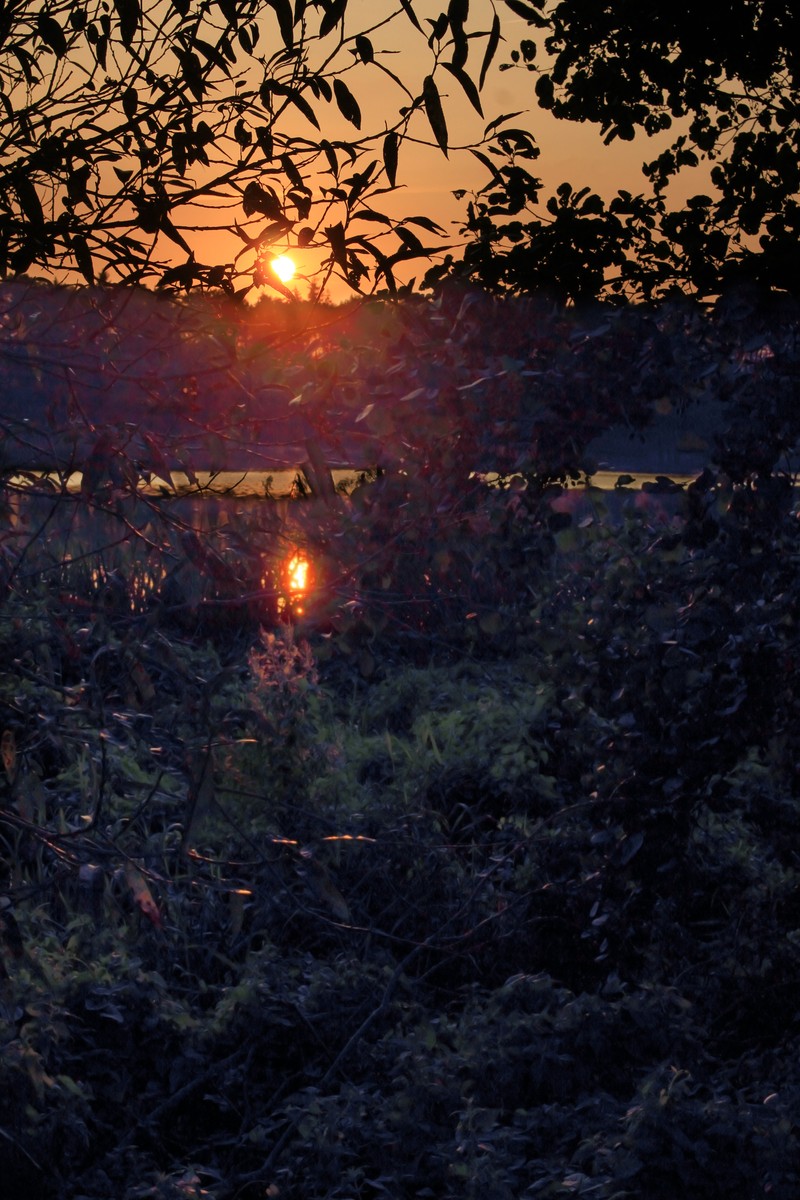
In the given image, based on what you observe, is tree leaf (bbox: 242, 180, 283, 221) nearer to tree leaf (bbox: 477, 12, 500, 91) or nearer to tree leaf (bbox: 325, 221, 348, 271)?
tree leaf (bbox: 325, 221, 348, 271)

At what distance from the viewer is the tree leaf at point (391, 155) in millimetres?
2102

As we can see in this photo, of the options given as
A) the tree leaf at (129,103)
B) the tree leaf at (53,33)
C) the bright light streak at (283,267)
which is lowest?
the bright light streak at (283,267)

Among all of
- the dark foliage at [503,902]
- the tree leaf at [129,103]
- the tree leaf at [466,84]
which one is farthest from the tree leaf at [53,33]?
the dark foliage at [503,902]

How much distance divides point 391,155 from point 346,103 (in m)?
0.13

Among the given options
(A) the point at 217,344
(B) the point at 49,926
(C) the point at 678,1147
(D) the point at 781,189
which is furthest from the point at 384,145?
(B) the point at 49,926

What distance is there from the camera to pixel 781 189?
4371 mm

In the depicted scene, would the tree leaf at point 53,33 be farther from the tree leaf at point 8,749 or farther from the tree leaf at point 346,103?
the tree leaf at point 8,749

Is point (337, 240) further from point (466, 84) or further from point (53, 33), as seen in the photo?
point (53, 33)

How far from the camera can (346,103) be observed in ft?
7.09

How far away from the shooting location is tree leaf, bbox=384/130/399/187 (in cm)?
210

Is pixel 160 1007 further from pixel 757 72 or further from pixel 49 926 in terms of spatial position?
pixel 757 72

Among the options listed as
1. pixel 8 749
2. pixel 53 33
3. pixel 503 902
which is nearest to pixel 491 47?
pixel 53 33

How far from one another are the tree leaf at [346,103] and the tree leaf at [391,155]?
0.07 metres

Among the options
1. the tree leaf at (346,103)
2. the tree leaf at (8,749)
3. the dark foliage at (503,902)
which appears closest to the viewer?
the tree leaf at (346,103)
